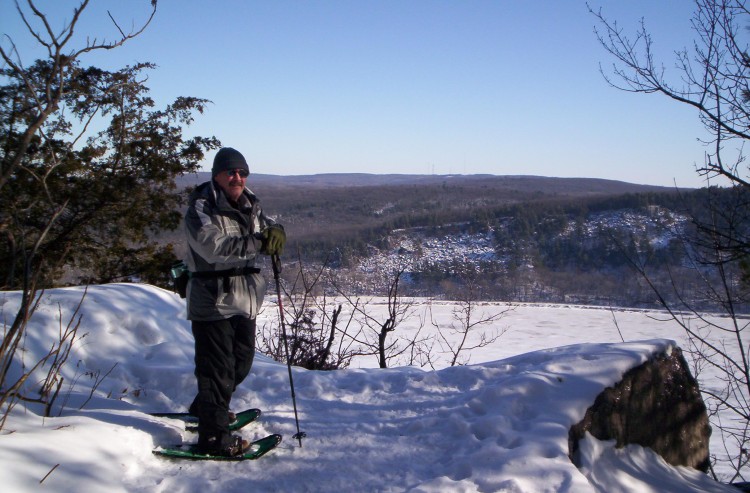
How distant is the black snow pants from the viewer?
373 centimetres

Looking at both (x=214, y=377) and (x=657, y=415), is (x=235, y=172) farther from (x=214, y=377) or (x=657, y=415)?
(x=657, y=415)

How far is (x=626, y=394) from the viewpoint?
184 inches

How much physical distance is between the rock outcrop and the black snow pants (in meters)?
2.36

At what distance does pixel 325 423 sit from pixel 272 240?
5.26ft

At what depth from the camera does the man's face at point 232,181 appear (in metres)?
3.88

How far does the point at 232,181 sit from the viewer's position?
3889mm

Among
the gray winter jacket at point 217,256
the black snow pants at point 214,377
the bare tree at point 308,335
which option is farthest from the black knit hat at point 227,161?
the bare tree at point 308,335

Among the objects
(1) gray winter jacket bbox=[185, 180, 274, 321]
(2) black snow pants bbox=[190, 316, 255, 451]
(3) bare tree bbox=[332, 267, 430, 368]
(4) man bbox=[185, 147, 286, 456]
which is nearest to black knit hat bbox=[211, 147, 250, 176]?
(4) man bbox=[185, 147, 286, 456]

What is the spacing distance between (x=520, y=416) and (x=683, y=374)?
Result: 196cm

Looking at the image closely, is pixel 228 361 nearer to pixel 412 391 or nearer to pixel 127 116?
pixel 412 391

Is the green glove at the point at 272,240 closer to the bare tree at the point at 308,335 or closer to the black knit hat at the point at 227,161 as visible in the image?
the black knit hat at the point at 227,161

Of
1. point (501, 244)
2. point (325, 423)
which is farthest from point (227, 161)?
point (501, 244)

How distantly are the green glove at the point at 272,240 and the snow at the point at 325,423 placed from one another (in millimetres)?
1347

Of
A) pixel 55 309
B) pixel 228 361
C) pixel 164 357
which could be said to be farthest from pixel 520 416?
pixel 55 309
